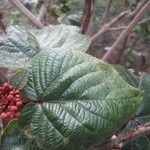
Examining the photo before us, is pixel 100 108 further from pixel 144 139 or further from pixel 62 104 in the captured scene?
pixel 144 139

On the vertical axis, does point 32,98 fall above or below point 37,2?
below

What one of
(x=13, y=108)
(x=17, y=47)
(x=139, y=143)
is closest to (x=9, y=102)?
(x=13, y=108)

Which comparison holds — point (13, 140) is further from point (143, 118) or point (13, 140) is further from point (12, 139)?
point (143, 118)

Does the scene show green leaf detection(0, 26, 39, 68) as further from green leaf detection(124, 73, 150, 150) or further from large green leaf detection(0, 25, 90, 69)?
green leaf detection(124, 73, 150, 150)

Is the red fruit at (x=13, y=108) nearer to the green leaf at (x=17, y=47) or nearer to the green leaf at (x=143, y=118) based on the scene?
the green leaf at (x=17, y=47)

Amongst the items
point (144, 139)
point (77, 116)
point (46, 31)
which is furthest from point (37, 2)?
point (77, 116)

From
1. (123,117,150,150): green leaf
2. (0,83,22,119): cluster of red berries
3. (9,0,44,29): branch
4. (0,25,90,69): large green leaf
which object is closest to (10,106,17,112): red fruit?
(0,83,22,119): cluster of red berries
